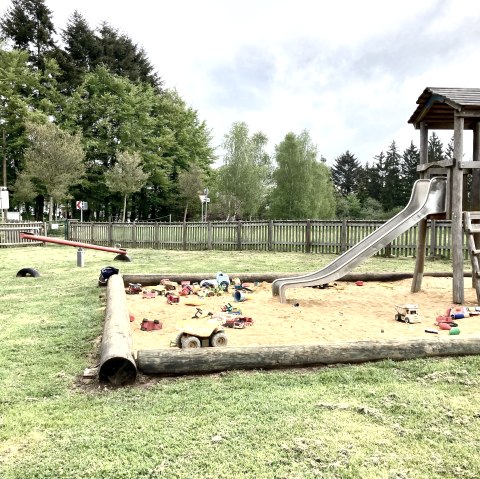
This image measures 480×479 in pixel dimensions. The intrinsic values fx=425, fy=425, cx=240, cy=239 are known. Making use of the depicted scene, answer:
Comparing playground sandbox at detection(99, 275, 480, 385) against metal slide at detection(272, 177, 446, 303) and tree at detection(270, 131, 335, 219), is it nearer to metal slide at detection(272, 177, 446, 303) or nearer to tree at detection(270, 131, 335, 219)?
metal slide at detection(272, 177, 446, 303)

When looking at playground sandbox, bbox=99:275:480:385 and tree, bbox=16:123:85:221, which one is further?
tree, bbox=16:123:85:221

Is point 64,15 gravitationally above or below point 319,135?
above

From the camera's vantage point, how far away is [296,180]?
4431 cm

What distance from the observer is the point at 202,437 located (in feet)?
7.84

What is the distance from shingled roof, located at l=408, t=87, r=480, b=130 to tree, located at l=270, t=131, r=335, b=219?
35910 millimetres

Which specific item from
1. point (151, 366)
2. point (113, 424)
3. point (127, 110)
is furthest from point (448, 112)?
point (127, 110)

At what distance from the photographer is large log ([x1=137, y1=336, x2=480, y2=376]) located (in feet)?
10.8

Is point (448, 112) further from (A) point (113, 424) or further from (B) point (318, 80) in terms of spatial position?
(B) point (318, 80)

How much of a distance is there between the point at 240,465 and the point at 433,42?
18082 mm

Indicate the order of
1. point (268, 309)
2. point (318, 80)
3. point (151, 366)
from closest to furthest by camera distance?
point (151, 366) → point (268, 309) → point (318, 80)

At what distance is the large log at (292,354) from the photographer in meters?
3.28

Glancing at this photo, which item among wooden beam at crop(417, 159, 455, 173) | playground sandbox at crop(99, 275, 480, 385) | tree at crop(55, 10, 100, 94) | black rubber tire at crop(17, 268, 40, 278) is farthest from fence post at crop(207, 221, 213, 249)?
tree at crop(55, 10, 100, 94)

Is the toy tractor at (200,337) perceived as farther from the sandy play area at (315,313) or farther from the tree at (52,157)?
the tree at (52,157)

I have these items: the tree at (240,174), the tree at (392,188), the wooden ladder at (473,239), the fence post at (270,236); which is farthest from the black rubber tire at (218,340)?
the tree at (392,188)
